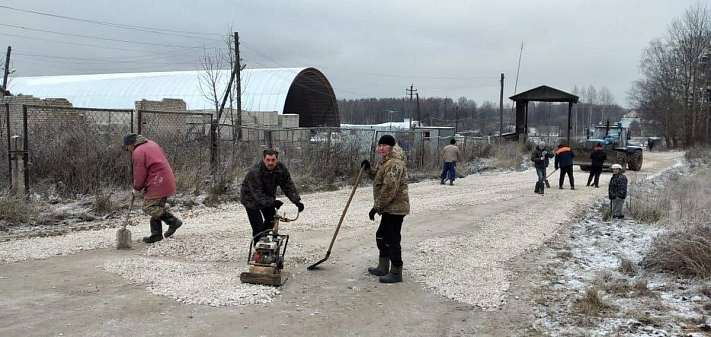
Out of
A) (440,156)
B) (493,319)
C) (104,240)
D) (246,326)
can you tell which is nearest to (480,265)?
(493,319)

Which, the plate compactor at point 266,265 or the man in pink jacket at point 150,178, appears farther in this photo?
the man in pink jacket at point 150,178

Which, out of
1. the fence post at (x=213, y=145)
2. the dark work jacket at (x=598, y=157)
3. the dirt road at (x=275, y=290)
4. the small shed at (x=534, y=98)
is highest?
the small shed at (x=534, y=98)

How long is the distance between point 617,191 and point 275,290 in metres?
9.30

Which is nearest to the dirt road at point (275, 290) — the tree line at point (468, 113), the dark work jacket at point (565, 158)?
the dark work jacket at point (565, 158)

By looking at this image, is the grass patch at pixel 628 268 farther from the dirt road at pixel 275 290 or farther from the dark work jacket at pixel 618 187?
the dark work jacket at pixel 618 187

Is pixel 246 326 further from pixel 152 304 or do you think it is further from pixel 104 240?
pixel 104 240

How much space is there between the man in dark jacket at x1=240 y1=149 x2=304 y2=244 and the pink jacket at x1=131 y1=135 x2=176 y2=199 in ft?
5.27

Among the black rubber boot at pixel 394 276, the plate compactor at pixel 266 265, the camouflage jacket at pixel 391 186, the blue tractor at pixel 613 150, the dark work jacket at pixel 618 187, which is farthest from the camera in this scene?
the blue tractor at pixel 613 150

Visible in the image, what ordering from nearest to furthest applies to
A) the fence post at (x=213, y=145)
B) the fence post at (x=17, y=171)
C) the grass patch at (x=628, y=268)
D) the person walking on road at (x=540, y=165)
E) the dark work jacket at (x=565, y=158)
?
the grass patch at (x=628, y=268) < the fence post at (x=17, y=171) < the fence post at (x=213, y=145) < the person walking on road at (x=540, y=165) < the dark work jacket at (x=565, y=158)

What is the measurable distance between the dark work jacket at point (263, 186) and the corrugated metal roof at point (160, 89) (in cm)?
4337

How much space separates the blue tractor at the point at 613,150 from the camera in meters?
27.8

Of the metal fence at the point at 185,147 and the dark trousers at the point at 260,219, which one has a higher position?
the metal fence at the point at 185,147

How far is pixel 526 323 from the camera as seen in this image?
5.69 metres

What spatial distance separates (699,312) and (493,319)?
2.19 m
